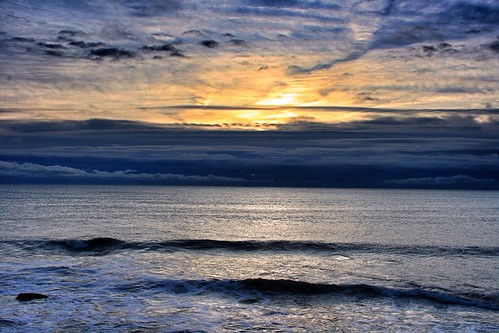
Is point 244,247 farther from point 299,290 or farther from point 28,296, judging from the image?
point 28,296

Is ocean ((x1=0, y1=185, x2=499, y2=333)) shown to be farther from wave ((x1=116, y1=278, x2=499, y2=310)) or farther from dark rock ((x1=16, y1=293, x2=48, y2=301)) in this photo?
dark rock ((x1=16, y1=293, x2=48, y2=301))

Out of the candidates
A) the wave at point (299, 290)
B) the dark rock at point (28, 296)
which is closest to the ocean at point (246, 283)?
the wave at point (299, 290)

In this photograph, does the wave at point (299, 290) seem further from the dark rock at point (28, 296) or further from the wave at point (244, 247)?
the wave at point (244, 247)

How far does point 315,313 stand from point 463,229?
179 feet

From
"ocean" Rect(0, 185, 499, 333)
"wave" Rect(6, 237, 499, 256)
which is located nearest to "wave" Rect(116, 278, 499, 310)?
"ocean" Rect(0, 185, 499, 333)

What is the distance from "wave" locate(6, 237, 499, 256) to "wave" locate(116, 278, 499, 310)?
16.7 meters

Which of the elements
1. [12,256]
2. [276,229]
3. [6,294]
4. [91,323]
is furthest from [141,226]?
[91,323]

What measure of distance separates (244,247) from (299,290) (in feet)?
67.5

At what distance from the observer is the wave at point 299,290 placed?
89.8ft

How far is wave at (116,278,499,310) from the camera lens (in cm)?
2738

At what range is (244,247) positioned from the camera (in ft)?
163

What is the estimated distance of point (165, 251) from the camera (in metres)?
45.3

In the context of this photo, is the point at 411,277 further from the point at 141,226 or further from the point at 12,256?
the point at 141,226

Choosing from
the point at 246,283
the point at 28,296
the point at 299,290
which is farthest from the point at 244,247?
the point at 28,296
